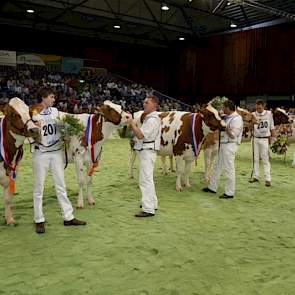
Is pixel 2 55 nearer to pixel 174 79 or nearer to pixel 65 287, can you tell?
pixel 174 79

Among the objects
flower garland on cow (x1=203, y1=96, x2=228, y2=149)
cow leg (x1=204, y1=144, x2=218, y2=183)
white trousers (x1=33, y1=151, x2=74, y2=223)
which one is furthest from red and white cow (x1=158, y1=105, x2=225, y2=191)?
white trousers (x1=33, y1=151, x2=74, y2=223)

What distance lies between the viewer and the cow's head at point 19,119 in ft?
15.1

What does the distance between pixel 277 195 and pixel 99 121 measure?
3702mm

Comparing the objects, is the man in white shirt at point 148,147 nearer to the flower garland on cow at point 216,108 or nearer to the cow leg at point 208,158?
the flower garland on cow at point 216,108

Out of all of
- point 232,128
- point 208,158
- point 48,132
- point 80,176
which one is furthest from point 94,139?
point 208,158

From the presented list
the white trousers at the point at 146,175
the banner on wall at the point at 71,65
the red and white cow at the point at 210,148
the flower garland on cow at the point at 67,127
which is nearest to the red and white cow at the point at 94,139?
the white trousers at the point at 146,175

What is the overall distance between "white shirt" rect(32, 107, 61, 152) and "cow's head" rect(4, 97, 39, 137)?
0.40ft

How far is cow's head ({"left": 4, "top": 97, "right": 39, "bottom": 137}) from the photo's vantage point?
4.62 meters

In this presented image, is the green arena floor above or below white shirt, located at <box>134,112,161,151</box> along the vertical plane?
below

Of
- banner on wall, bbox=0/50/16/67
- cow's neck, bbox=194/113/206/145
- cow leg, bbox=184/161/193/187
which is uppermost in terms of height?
banner on wall, bbox=0/50/16/67

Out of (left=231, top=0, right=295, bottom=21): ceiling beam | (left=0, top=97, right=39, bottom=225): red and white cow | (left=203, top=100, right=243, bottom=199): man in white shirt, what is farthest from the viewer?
(left=231, top=0, right=295, bottom=21): ceiling beam

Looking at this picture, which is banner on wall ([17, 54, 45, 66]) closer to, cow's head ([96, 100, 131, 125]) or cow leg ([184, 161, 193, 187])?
cow leg ([184, 161, 193, 187])

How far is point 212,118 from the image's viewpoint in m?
7.12

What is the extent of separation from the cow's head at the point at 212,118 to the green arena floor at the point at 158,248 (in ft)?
4.25
